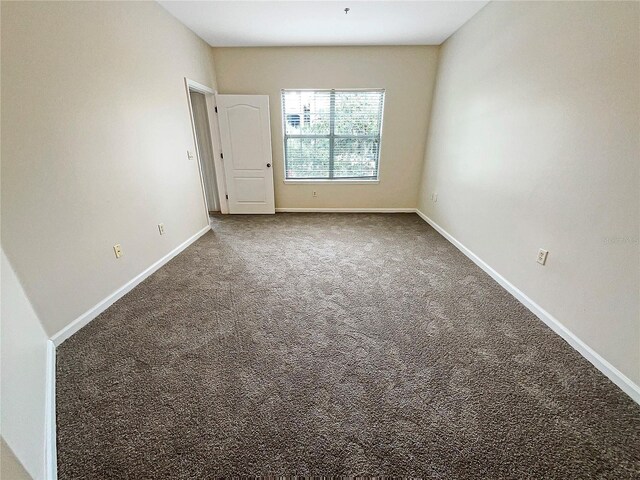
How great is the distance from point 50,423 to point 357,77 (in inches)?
182

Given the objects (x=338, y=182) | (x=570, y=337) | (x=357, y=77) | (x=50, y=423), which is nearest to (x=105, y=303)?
(x=50, y=423)

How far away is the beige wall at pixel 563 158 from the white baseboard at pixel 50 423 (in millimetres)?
2715

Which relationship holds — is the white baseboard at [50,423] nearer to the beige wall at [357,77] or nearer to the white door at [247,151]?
the white door at [247,151]

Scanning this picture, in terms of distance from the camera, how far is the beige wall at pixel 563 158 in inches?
54.6

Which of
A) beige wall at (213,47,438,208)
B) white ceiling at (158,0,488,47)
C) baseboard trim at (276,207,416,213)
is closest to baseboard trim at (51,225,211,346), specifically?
baseboard trim at (276,207,416,213)

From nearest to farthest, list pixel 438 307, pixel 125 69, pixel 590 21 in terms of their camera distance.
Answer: pixel 590 21
pixel 438 307
pixel 125 69

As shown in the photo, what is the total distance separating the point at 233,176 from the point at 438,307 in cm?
360

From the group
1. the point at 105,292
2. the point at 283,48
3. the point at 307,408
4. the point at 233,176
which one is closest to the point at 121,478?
the point at 307,408

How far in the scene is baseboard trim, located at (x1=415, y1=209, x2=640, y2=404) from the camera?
1357 mm

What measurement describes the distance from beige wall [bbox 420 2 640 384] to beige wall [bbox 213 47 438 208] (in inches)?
39.9

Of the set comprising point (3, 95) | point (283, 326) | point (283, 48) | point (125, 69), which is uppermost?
point (283, 48)

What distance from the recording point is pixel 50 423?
1.17 metres

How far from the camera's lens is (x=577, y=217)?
65.3 inches

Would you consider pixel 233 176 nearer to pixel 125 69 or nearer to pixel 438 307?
pixel 125 69
